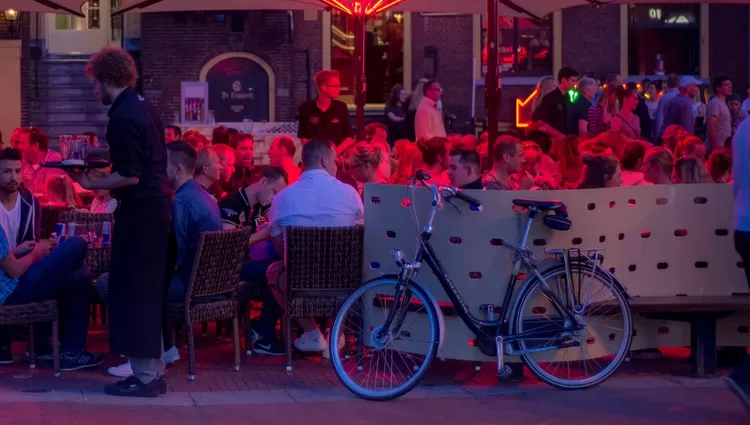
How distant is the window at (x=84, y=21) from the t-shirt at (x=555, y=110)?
1273 cm

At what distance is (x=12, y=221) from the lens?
870cm

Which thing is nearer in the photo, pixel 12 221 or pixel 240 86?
pixel 12 221

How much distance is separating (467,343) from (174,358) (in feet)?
6.73

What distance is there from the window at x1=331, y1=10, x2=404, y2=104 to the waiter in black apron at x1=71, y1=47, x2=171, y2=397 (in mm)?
17118

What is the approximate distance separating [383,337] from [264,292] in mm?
1588

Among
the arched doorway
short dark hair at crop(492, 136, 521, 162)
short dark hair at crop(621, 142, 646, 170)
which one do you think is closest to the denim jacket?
short dark hair at crop(492, 136, 521, 162)

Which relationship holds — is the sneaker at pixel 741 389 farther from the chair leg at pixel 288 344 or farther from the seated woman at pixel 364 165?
the seated woman at pixel 364 165

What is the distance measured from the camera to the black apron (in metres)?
7.82

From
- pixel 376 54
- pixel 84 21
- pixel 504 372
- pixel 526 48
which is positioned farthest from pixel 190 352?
pixel 84 21

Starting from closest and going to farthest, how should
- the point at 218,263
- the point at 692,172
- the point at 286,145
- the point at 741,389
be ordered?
the point at 741,389 → the point at 218,263 → the point at 692,172 → the point at 286,145

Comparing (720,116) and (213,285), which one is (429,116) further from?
(213,285)

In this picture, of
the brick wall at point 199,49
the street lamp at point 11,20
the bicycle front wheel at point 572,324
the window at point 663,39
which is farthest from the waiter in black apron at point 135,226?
the window at point 663,39

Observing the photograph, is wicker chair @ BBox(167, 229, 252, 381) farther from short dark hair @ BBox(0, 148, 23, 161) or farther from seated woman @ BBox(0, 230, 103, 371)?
short dark hair @ BBox(0, 148, 23, 161)

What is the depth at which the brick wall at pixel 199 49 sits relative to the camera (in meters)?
24.4
